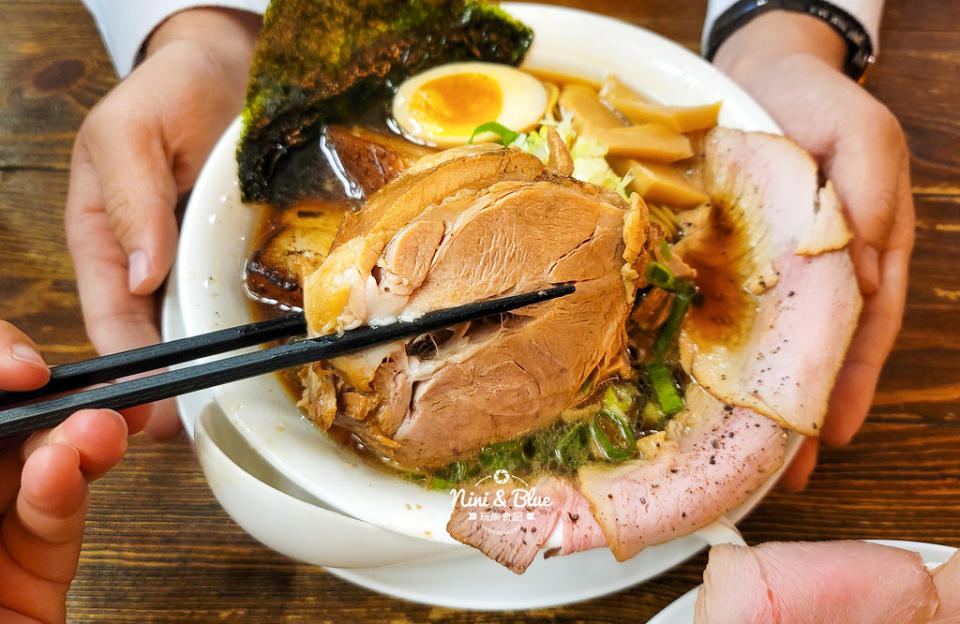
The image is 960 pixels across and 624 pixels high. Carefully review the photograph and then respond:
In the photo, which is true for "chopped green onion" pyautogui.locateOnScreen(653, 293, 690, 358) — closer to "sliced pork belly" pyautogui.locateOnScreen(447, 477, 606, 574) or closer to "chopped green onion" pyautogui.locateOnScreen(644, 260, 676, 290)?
"chopped green onion" pyautogui.locateOnScreen(644, 260, 676, 290)

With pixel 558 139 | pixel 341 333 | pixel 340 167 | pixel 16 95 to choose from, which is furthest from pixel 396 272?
pixel 16 95

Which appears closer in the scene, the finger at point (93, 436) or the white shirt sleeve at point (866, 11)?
the finger at point (93, 436)

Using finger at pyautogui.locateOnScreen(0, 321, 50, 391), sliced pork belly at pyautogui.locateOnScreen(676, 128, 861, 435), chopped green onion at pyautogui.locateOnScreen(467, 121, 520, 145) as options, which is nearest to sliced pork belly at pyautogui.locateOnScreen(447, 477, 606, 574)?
sliced pork belly at pyautogui.locateOnScreen(676, 128, 861, 435)

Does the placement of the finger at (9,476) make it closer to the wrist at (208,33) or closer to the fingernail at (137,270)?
the fingernail at (137,270)

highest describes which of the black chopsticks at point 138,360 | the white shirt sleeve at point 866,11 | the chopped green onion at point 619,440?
the white shirt sleeve at point 866,11

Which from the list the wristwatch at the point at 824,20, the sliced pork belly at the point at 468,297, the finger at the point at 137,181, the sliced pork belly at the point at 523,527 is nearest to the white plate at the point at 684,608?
the sliced pork belly at the point at 523,527

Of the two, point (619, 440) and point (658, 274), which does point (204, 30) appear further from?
point (619, 440)

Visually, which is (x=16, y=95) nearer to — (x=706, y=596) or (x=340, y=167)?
(x=340, y=167)
